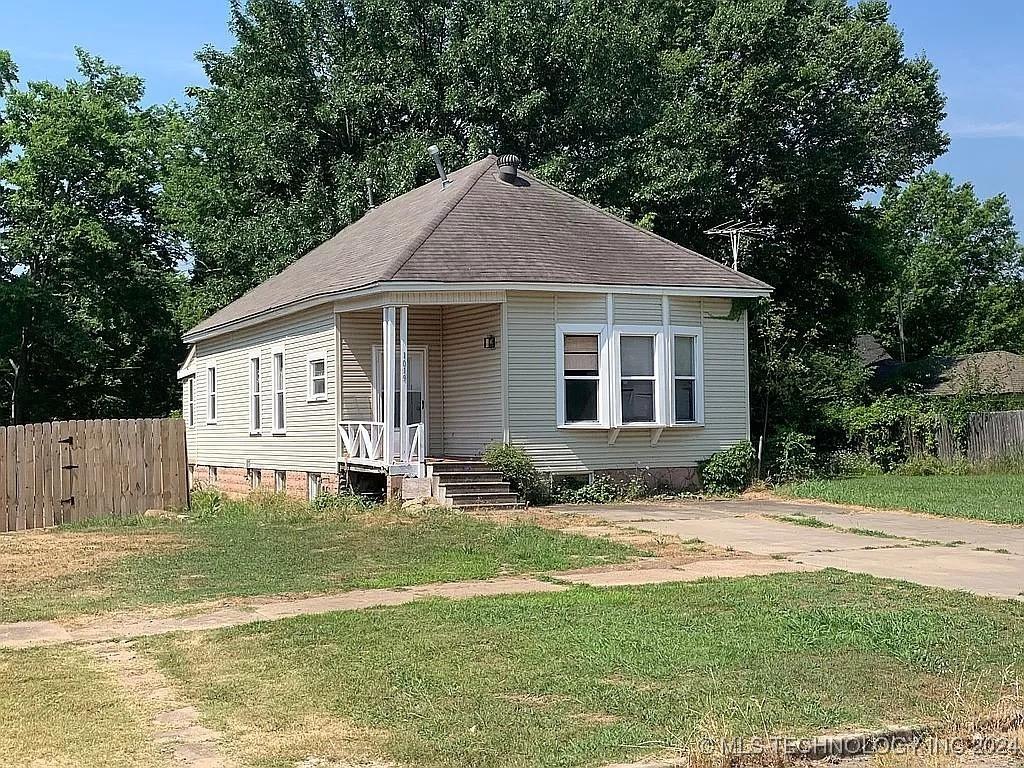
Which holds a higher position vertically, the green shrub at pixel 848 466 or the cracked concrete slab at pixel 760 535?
the green shrub at pixel 848 466

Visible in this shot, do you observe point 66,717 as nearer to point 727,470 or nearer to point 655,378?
point 655,378

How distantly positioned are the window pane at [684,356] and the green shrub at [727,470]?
64.8 inches

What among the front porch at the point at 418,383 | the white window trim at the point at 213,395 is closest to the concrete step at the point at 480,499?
the front porch at the point at 418,383

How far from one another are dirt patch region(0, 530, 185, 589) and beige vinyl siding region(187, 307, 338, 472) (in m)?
5.67

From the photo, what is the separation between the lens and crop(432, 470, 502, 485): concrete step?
18938 mm

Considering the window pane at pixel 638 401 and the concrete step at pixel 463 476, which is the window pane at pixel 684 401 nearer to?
the window pane at pixel 638 401

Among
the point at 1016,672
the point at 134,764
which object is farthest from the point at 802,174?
the point at 134,764

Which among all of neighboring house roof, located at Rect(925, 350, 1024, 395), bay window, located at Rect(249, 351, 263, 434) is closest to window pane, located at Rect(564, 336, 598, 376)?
bay window, located at Rect(249, 351, 263, 434)

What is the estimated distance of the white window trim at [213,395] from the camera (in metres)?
28.8

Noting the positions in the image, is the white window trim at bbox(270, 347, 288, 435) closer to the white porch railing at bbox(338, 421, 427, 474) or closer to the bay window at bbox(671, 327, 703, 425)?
the white porch railing at bbox(338, 421, 427, 474)

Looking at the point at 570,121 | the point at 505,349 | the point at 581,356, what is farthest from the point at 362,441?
the point at 570,121

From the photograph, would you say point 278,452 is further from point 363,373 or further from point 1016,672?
point 1016,672

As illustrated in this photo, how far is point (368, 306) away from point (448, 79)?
1350cm

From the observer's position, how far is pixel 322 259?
85.2ft
